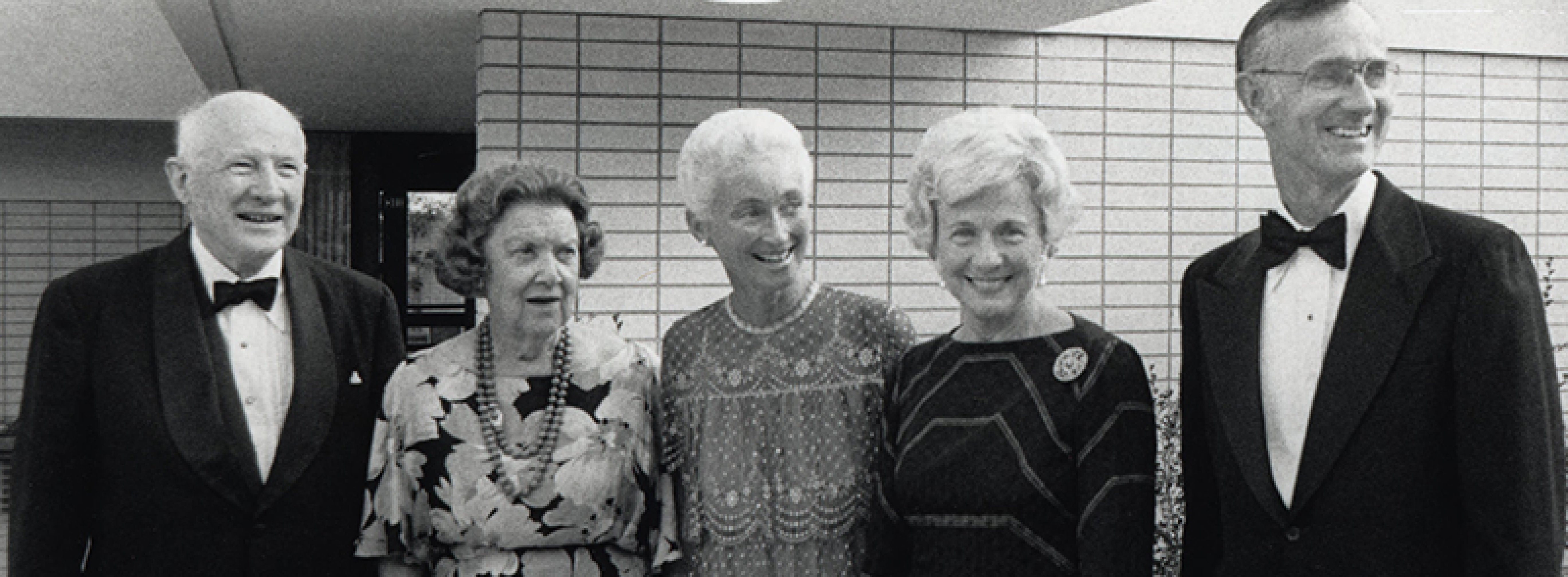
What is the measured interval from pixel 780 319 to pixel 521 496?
0.52 meters

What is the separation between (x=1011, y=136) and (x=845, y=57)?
2.83 m

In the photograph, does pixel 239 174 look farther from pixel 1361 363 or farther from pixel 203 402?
pixel 1361 363

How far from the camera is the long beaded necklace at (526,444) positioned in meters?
2.14

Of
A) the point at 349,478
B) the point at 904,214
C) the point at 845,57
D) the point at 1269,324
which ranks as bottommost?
the point at 349,478

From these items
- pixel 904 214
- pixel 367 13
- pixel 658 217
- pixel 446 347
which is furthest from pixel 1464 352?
pixel 367 13

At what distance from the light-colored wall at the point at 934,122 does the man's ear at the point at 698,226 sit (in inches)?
87.0

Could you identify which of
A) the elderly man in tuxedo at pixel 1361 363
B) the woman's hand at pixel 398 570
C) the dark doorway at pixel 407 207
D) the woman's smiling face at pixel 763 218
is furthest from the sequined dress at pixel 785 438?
the dark doorway at pixel 407 207

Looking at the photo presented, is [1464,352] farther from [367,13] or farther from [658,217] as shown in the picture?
[367,13]

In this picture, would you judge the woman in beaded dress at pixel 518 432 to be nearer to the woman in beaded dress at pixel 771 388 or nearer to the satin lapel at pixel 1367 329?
the woman in beaded dress at pixel 771 388

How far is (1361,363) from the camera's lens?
5.56ft

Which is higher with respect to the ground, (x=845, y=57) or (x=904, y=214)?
(x=845, y=57)

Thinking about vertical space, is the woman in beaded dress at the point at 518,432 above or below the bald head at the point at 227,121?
below

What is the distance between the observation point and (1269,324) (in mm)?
1830

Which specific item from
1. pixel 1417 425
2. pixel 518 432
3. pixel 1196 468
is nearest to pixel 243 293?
pixel 518 432
